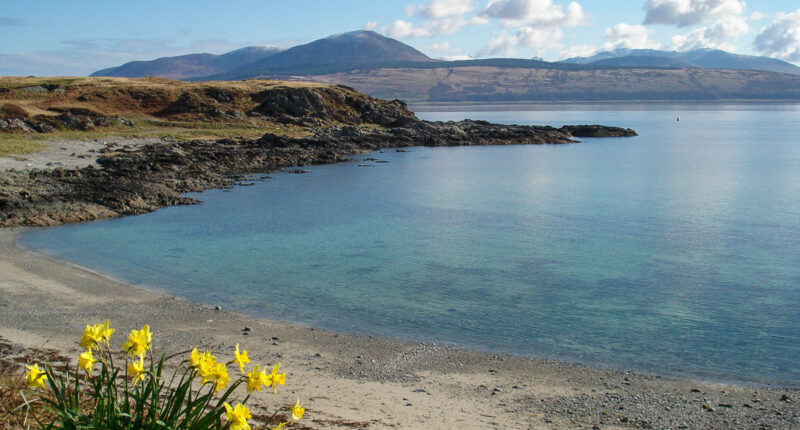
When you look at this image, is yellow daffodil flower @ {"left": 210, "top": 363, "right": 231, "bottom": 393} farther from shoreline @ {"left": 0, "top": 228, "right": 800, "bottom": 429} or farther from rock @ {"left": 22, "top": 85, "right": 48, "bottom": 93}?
rock @ {"left": 22, "top": 85, "right": 48, "bottom": 93}

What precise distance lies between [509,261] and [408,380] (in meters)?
8.86

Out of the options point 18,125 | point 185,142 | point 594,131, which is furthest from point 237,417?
point 594,131

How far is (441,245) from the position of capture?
785 inches

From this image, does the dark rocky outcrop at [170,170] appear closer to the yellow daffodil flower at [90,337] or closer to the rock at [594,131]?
the rock at [594,131]

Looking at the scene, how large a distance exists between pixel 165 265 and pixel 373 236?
6.92m

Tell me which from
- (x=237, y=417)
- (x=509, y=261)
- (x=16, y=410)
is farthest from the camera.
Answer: (x=509, y=261)

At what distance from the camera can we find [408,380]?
374 inches

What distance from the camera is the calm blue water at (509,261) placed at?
39.4 feet

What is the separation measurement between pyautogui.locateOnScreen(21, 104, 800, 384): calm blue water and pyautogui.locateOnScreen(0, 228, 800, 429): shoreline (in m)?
0.79

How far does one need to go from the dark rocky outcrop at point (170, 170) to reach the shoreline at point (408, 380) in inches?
407

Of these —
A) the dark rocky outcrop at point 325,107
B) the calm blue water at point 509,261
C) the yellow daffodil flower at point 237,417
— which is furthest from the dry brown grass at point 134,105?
the yellow daffodil flower at point 237,417

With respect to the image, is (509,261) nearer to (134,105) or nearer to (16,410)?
(16,410)

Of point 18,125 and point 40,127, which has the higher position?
point 18,125

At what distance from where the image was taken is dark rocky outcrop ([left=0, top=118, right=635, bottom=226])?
2294cm
